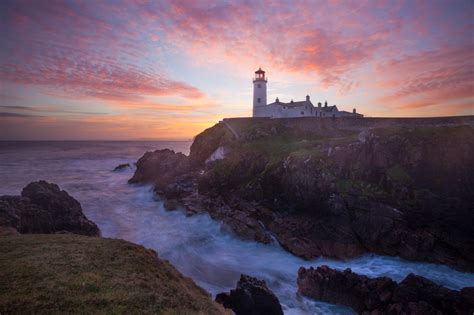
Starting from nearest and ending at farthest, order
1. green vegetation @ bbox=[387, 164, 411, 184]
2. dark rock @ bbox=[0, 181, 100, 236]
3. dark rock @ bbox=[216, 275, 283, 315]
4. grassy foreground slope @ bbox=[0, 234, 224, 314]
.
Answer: grassy foreground slope @ bbox=[0, 234, 224, 314] < dark rock @ bbox=[216, 275, 283, 315] < dark rock @ bbox=[0, 181, 100, 236] < green vegetation @ bbox=[387, 164, 411, 184]

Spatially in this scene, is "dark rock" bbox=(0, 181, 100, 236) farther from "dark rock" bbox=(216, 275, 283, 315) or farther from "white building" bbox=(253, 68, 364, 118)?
"white building" bbox=(253, 68, 364, 118)

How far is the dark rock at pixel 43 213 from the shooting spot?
19.6m

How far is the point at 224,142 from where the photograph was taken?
41.4m

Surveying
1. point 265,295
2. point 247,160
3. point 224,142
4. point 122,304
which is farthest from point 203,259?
point 224,142

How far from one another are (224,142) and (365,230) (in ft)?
82.5

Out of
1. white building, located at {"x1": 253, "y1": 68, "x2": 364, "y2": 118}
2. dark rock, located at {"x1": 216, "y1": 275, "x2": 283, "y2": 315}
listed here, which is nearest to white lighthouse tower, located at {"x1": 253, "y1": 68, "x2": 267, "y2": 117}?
white building, located at {"x1": 253, "y1": 68, "x2": 364, "y2": 118}

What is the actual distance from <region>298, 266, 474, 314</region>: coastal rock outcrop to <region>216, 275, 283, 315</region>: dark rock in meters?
3.73

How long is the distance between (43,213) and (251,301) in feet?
60.6

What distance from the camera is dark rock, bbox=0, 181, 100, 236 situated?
1961 centimetres

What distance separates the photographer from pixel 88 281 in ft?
33.1

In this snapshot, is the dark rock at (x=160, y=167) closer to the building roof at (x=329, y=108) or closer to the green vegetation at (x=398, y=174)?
the green vegetation at (x=398, y=174)

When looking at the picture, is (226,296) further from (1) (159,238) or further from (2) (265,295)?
(1) (159,238)

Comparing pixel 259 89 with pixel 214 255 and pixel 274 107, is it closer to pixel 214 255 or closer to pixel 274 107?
pixel 274 107

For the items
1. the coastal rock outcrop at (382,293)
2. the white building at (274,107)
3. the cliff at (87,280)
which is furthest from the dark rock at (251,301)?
the white building at (274,107)
